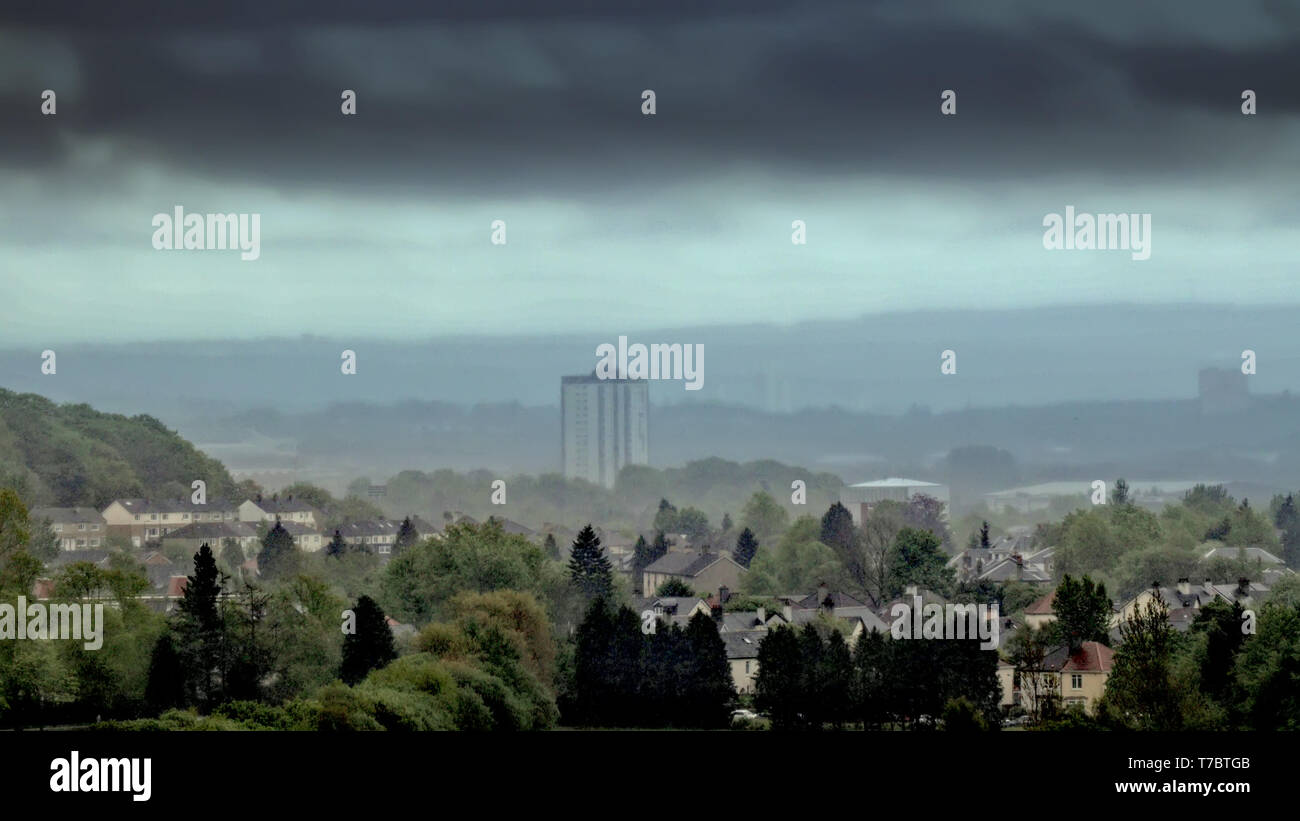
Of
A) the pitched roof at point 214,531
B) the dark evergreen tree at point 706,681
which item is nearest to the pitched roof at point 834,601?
the dark evergreen tree at point 706,681

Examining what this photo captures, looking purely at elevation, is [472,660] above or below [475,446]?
below

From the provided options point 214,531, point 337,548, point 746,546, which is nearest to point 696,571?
point 746,546

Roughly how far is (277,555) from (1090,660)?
2814 inches

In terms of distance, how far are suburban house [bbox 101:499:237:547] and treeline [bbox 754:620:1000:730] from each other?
9539cm

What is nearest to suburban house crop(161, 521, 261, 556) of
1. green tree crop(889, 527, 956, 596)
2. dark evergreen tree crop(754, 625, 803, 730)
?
green tree crop(889, 527, 956, 596)

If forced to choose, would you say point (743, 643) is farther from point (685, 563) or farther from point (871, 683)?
point (685, 563)

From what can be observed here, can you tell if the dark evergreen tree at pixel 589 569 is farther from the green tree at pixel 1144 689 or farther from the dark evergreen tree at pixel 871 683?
the green tree at pixel 1144 689

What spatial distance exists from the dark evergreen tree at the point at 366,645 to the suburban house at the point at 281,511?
83497 mm

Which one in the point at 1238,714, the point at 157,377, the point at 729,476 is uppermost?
the point at 157,377

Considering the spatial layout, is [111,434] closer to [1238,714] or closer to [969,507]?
[969,507]

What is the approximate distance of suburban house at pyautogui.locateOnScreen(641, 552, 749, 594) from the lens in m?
101

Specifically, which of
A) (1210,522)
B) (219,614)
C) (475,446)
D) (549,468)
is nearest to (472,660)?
(219,614)
